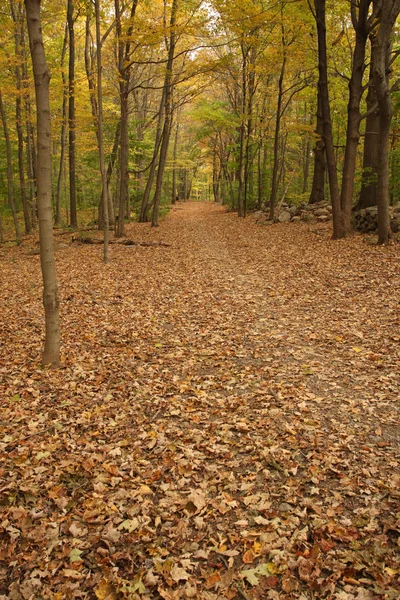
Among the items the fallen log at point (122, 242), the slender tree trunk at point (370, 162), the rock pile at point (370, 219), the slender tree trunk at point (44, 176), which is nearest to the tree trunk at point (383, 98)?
the rock pile at point (370, 219)

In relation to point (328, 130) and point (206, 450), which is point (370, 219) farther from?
point (206, 450)

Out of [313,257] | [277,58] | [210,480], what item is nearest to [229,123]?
[277,58]

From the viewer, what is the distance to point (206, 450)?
13.1 ft

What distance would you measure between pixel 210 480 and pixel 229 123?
69.3 feet

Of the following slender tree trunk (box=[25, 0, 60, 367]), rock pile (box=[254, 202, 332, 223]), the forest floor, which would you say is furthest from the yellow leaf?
rock pile (box=[254, 202, 332, 223])

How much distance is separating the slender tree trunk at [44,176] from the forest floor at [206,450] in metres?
0.55

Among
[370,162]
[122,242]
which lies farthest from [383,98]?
[122,242]

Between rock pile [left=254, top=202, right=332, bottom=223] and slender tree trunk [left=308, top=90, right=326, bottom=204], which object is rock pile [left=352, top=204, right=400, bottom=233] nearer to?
rock pile [left=254, top=202, right=332, bottom=223]

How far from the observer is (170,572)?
2756 mm

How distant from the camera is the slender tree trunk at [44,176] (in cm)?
452

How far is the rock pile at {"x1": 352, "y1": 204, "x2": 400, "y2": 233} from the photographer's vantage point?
12.3m

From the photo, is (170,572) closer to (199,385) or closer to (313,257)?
(199,385)

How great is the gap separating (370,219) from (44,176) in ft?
37.4

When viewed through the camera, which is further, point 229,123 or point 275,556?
point 229,123
